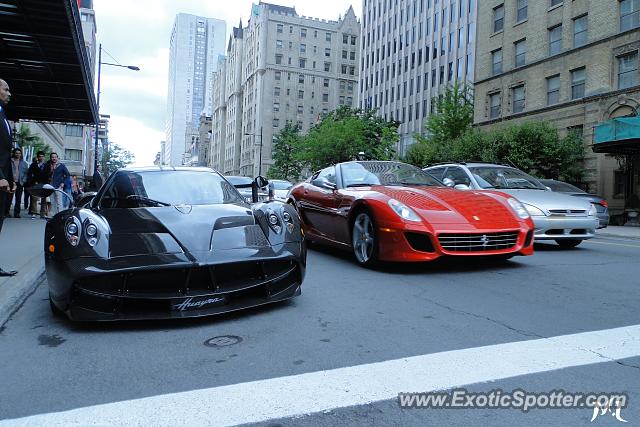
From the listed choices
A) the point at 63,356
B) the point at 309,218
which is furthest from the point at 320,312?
the point at 309,218

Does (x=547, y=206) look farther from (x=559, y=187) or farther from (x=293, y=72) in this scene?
(x=293, y=72)

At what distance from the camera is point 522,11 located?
32531 millimetres

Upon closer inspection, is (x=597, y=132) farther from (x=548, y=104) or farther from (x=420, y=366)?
(x=420, y=366)

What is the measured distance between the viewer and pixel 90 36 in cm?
6775

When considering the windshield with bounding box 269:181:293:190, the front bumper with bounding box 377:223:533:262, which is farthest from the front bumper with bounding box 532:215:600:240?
the windshield with bounding box 269:181:293:190

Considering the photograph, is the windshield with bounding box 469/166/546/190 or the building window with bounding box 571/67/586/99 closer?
the windshield with bounding box 469/166/546/190

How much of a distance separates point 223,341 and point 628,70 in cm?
2785

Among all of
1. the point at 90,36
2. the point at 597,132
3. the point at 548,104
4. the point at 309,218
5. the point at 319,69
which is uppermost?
the point at 319,69

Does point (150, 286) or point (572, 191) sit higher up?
point (572, 191)

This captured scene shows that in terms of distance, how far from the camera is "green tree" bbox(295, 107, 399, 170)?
43719 mm

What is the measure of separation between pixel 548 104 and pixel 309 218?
88.6 ft

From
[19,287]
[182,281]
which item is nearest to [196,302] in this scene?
[182,281]

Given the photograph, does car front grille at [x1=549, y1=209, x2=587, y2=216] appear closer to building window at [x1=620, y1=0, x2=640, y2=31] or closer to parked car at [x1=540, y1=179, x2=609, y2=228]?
parked car at [x1=540, y1=179, x2=609, y2=228]

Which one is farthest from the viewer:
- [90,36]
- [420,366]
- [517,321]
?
[90,36]
